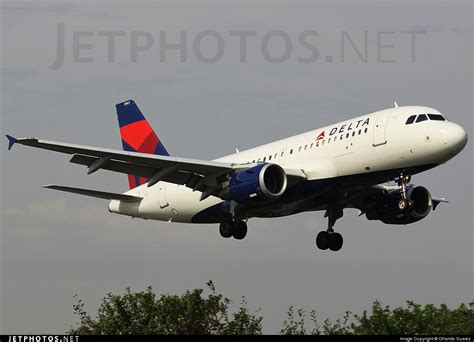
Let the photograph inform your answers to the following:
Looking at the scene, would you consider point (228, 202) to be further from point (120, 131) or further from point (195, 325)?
point (120, 131)

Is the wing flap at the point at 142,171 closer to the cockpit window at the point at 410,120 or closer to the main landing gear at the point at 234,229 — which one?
the main landing gear at the point at 234,229

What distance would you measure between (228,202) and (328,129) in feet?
20.0

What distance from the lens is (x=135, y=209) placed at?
51.7m

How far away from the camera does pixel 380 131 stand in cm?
4272

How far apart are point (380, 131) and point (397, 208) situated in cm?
708

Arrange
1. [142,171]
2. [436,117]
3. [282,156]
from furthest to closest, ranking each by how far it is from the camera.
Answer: [282,156]
[142,171]
[436,117]

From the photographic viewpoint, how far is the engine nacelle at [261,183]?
4403 centimetres

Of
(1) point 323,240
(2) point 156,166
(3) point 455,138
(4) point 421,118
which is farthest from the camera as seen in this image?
(1) point 323,240

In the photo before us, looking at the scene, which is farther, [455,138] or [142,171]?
[142,171]

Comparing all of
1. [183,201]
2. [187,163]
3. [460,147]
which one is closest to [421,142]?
[460,147]

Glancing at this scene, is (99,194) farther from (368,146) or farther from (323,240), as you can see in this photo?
(368,146)

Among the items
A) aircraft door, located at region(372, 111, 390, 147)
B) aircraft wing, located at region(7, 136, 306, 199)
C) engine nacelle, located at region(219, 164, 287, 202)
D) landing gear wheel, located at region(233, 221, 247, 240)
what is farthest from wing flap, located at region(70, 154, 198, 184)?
aircraft door, located at region(372, 111, 390, 147)

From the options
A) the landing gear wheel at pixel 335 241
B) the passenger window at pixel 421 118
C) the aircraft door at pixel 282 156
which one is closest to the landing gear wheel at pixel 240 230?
the aircraft door at pixel 282 156

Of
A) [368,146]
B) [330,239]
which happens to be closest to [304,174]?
[368,146]
